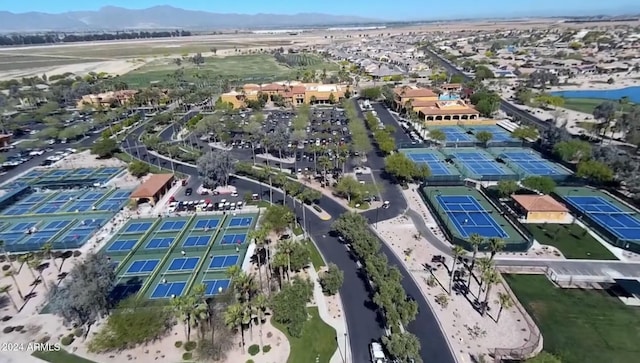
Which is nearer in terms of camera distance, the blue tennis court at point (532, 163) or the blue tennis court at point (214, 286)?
the blue tennis court at point (214, 286)

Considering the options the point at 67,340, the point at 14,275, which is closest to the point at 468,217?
the point at 67,340

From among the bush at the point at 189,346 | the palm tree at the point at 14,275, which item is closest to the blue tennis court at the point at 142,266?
the palm tree at the point at 14,275

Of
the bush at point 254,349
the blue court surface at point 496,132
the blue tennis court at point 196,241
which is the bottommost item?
the bush at point 254,349

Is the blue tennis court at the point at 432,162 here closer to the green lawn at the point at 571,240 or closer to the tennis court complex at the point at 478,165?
the tennis court complex at the point at 478,165

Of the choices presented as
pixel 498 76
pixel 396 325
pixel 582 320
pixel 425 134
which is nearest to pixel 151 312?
pixel 396 325

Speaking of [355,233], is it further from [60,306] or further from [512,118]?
[512,118]

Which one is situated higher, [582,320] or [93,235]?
[93,235]
